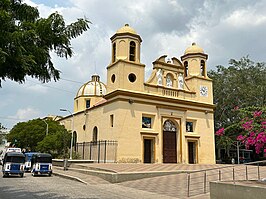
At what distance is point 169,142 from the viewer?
2831 cm

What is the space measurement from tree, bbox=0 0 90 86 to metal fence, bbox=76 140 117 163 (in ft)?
66.0

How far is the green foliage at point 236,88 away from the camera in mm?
35438

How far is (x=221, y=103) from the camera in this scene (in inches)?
1507

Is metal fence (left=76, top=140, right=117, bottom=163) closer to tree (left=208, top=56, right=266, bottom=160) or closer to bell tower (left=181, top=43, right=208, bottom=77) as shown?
bell tower (left=181, top=43, right=208, bottom=77)

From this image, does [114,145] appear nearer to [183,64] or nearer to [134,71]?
[134,71]

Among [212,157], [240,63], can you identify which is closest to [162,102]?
[212,157]

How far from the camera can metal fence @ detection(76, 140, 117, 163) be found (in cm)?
2539

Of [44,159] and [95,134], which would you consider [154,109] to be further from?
[44,159]

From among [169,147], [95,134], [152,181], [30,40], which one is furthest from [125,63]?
[30,40]

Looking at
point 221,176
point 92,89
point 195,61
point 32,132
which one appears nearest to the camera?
point 221,176

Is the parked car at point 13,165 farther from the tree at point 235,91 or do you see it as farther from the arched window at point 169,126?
the tree at point 235,91

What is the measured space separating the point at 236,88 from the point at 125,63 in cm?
1717

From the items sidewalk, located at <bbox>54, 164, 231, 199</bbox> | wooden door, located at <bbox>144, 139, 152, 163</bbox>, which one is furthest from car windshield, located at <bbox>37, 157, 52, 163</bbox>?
wooden door, located at <bbox>144, 139, 152, 163</bbox>

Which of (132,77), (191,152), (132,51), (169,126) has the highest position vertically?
(132,51)
